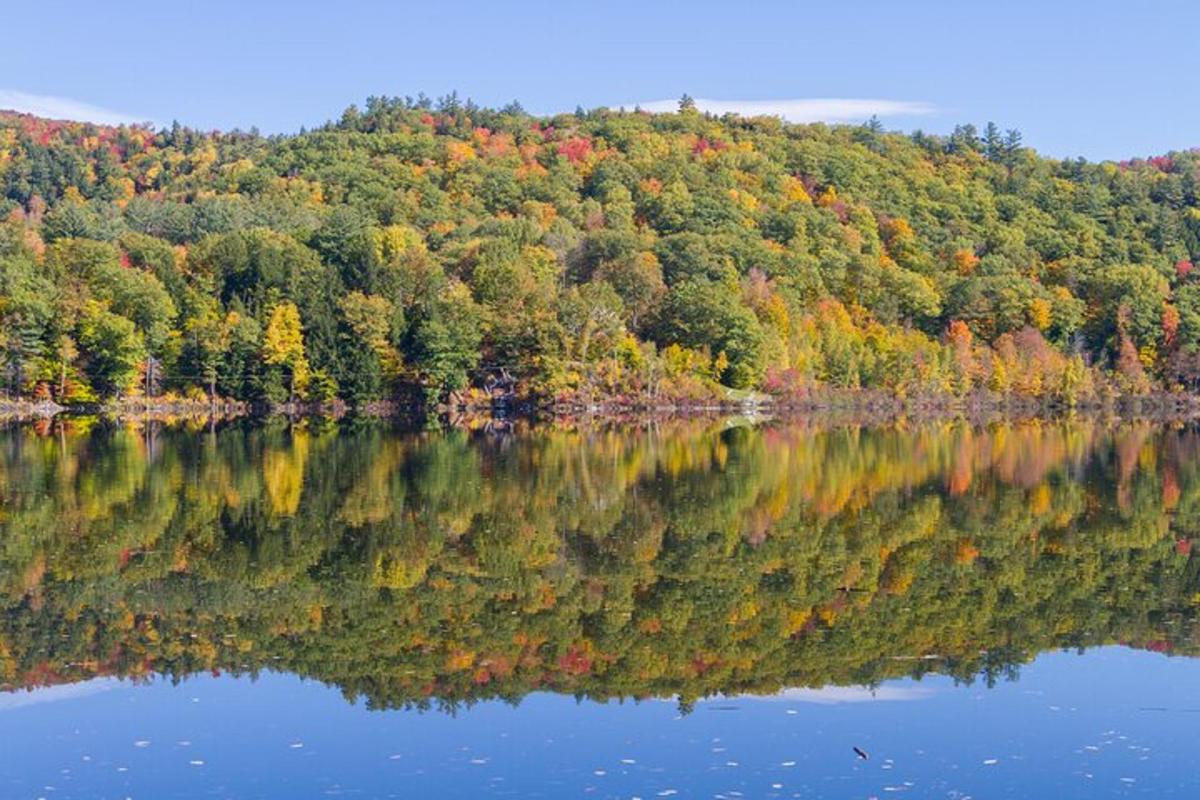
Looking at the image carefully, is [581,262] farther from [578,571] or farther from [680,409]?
[578,571]

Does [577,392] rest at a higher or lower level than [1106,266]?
lower

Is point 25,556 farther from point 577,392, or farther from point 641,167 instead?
point 641,167

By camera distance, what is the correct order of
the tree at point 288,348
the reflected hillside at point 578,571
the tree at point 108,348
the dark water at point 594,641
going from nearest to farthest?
the dark water at point 594,641, the reflected hillside at point 578,571, the tree at point 108,348, the tree at point 288,348

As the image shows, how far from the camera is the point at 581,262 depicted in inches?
3711

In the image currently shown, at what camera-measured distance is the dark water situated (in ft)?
44.7

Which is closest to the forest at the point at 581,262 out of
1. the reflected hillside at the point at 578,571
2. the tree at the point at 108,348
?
the tree at the point at 108,348

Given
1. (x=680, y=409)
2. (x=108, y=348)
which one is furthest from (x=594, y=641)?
(x=680, y=409)

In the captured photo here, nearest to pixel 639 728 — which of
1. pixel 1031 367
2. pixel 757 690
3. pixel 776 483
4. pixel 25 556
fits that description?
pixel 757 690

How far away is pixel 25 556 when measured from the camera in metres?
23.6

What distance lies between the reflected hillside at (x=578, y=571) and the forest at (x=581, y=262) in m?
33.5

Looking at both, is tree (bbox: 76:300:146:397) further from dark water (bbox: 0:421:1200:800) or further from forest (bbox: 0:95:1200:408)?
dark water (bbox: 0:421:1200:800)

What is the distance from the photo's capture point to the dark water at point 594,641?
13.6 metres

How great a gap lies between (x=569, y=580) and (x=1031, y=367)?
263 ft

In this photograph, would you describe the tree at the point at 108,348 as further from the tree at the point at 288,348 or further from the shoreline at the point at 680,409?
the tree at the point at 288,348
